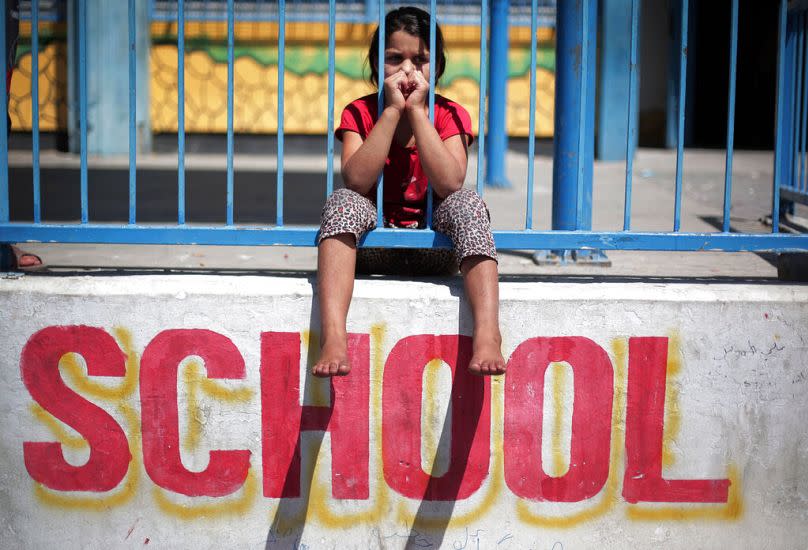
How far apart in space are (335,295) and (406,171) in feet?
1.95

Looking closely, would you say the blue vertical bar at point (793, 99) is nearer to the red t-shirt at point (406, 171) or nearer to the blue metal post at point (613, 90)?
the red t-shirt at point (406, 171)

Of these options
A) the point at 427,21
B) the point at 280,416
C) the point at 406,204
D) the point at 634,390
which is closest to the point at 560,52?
the point at 427,21

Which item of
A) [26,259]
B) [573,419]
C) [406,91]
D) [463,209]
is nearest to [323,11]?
[26,259]

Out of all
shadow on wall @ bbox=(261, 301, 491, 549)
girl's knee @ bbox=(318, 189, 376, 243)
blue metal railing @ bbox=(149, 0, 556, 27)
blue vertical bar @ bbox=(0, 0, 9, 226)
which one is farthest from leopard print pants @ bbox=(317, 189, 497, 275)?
blue metal railing @ bbox=(149, 0, 556, 27)

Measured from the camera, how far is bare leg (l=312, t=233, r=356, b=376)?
7.93 feet

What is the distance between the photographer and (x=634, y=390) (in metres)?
2.62

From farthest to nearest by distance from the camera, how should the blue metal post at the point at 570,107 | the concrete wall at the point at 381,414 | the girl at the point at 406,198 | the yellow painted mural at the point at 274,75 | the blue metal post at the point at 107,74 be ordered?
the yellow painted mural at the point at 274,75, the blue metal post at the point at 107,74, the blue metal post at the point at 570,107, the concrete wall at the point at 381,414, the girl at the point at 406,198

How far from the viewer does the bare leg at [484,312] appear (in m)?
2.40

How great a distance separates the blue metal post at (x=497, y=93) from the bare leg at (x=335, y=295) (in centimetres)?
434

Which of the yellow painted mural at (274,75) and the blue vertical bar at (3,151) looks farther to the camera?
the yellow painted mural at (274,75)

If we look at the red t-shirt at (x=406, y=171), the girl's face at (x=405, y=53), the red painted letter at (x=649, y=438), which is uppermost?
the girl's face at (x=405, y=53)

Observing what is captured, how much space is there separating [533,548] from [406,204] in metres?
1.12

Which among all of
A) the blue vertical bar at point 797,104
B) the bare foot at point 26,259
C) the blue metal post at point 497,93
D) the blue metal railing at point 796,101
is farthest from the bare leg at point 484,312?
the blue metal post at point 497,93

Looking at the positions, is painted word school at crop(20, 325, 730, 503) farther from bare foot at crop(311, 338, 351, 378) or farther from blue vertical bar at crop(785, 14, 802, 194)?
blue vertical bar at crop(785, 14, 802, 194)
